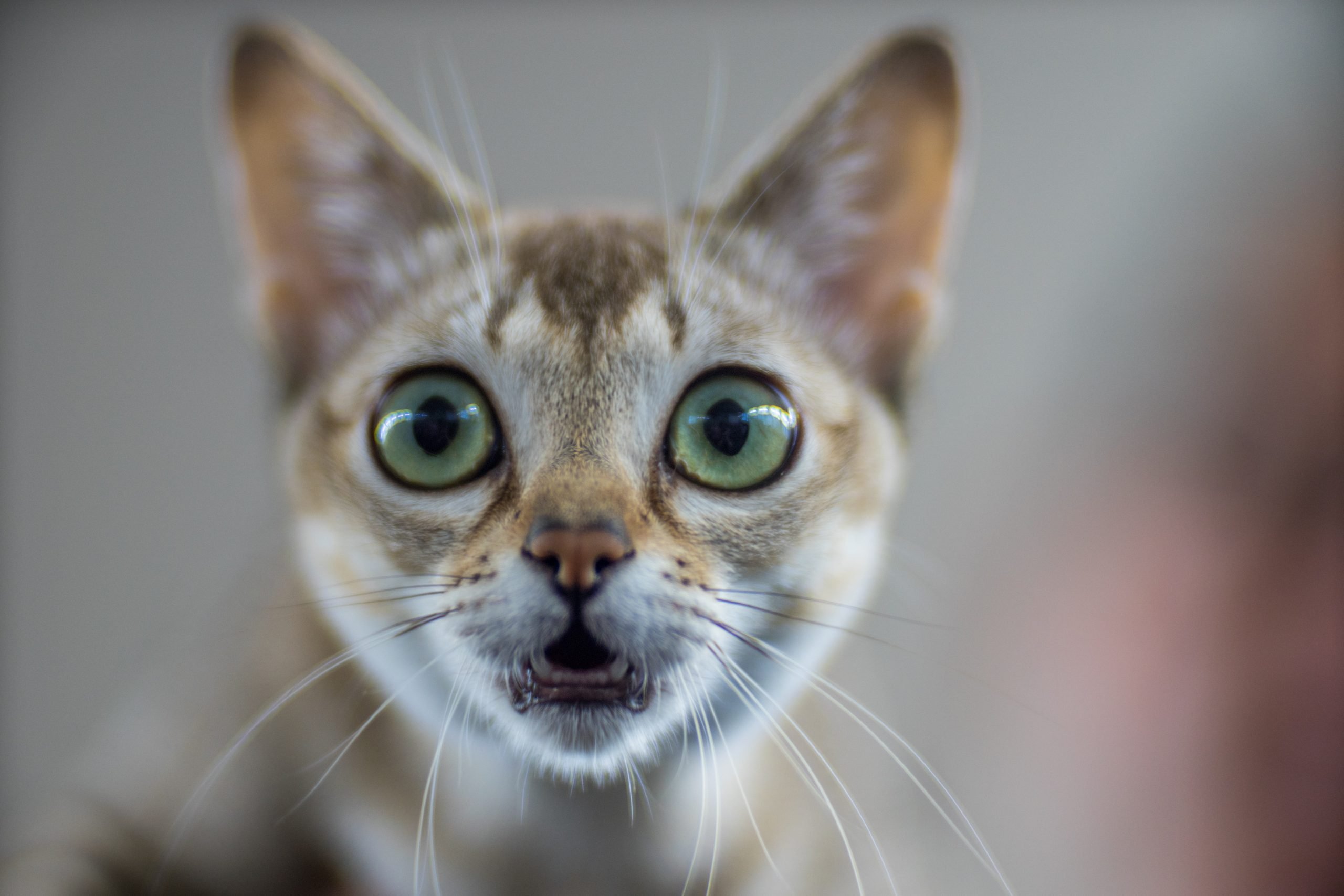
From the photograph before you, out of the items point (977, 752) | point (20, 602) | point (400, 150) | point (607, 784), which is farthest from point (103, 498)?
point (977, 752)

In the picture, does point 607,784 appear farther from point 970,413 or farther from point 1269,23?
point 1269,23

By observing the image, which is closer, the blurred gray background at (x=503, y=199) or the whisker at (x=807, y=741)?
the whisker at (x=807, y=741)

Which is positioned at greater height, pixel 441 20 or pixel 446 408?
pixel 441 20

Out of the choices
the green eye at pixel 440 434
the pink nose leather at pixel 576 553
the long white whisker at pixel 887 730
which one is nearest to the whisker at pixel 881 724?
the long white whisker at pixel 887 730

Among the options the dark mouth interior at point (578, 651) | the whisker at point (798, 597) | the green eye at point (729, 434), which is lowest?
the dark mouth interior at point (578, 651)

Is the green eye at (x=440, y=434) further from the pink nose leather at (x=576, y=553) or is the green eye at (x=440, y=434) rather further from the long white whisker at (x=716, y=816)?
the long white whisker at (x=716, y=816)

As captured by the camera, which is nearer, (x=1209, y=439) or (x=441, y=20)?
(x=441, y=20)

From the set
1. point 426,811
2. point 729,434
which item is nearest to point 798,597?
point 729,434

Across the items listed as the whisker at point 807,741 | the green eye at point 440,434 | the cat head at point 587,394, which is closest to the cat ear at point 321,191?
the cat head at point 587,394

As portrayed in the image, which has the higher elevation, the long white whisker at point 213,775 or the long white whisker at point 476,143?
the long white whisker at point 476,143
